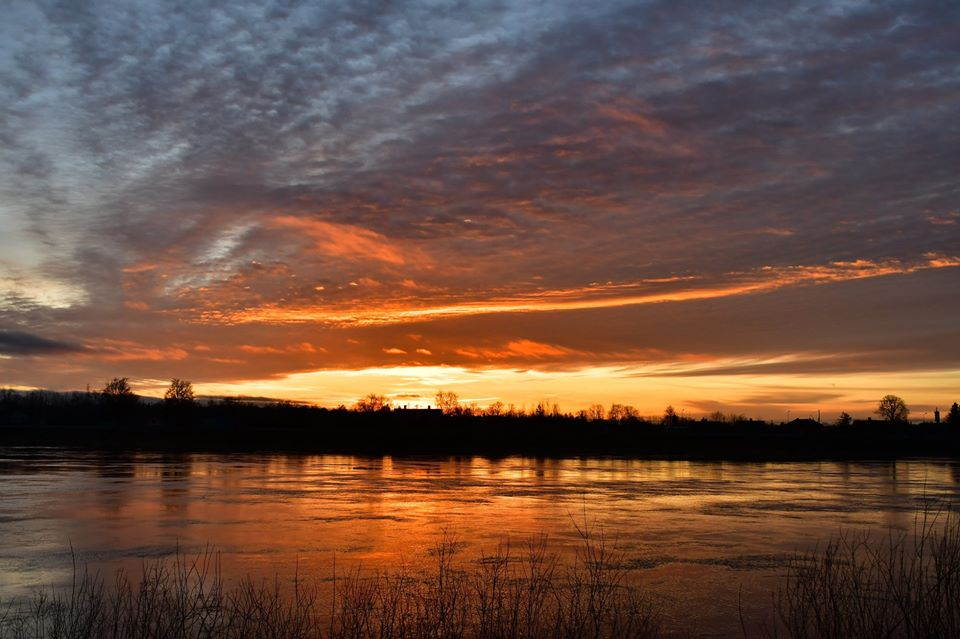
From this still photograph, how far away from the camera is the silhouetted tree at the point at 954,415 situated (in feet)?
538

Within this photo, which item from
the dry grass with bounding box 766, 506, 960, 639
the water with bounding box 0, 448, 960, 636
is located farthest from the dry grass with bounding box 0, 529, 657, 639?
the dry grass with bounding box 766, 506, 960, 639

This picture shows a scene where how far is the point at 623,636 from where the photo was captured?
1312cm

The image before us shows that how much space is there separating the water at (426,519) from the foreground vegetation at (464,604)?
830mm

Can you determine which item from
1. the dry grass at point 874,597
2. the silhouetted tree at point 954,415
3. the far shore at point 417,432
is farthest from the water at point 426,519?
the silhouetted tree at point 954,415

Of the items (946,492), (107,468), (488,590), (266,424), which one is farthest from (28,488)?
(266,424)

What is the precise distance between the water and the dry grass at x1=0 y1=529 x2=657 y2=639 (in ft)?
3.14

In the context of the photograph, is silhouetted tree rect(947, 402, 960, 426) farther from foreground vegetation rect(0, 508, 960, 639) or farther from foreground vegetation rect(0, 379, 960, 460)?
foreground vegetation rect(0, 508, 960, 639)

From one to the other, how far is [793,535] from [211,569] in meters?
16.6

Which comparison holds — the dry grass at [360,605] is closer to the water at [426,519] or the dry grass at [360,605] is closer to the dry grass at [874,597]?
the water at [426,519]

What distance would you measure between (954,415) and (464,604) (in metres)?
190

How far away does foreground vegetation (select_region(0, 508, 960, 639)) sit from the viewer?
456 inches

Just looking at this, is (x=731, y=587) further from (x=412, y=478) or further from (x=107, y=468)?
(x=107, y=468)

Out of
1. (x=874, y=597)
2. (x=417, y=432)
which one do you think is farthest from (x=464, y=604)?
(x=417, y=432)

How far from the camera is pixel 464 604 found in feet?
43.7
